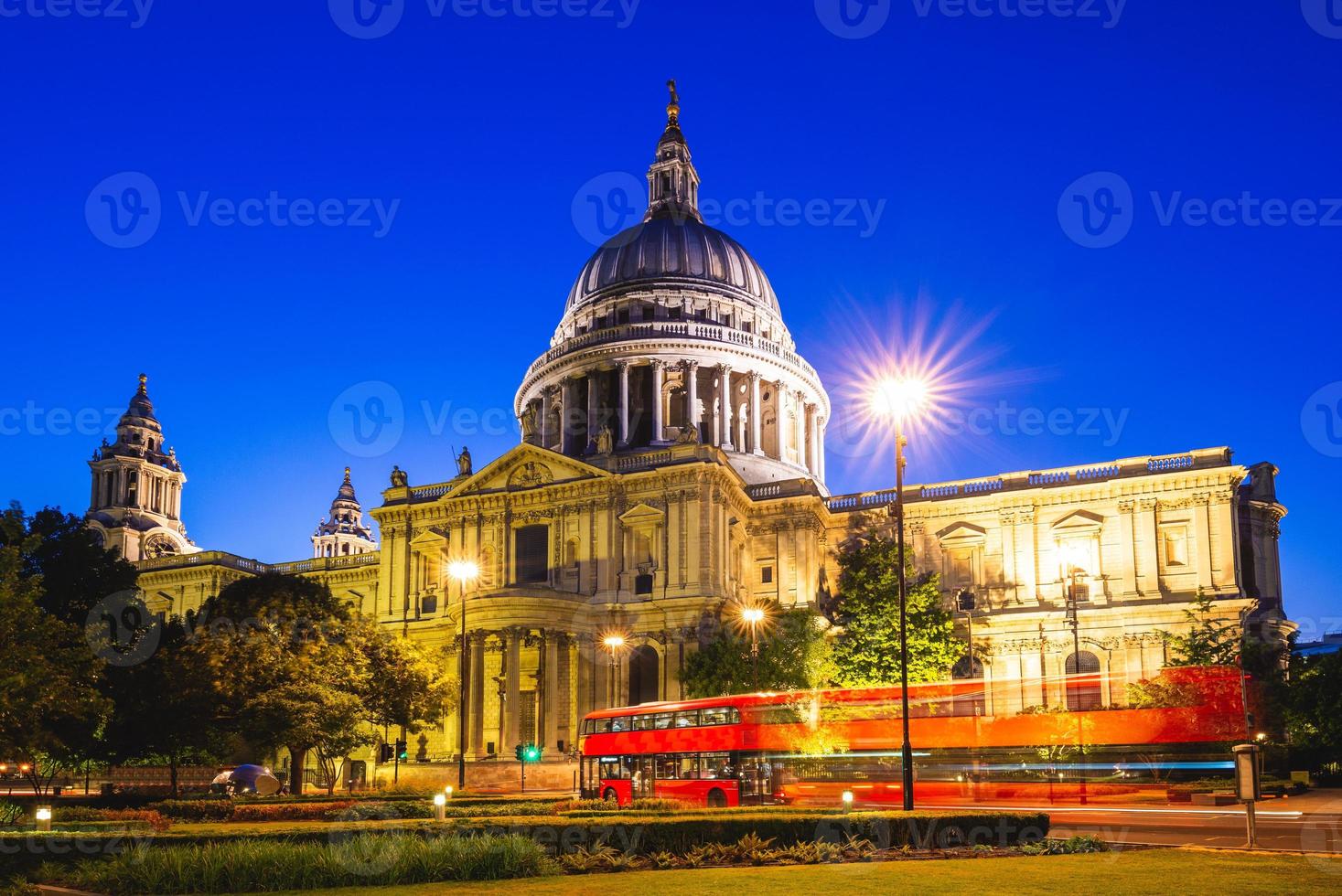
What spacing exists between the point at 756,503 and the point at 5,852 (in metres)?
61.3

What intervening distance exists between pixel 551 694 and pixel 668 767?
25.5 m

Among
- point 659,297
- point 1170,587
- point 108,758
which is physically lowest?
point 108,758

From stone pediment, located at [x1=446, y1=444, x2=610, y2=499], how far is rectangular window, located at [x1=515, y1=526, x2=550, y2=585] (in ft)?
9.05

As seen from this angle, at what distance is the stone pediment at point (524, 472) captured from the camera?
74.4 m

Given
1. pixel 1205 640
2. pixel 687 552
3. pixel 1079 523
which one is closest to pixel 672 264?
pixel 687 552

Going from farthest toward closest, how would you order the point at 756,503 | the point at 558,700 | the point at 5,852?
the point at 756,503 < the point at 558,700 < the point at 5,852

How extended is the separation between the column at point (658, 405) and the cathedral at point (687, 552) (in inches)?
7.7

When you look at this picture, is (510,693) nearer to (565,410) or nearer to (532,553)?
(532,553)

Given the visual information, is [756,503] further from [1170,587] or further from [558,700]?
[1170,587]

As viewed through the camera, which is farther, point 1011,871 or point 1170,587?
point 1170,587

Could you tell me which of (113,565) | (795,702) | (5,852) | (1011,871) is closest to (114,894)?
(5,852)

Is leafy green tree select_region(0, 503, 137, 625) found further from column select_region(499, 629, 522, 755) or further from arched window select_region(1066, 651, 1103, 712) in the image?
arched window select_region(1066, 651, 1103, 712)

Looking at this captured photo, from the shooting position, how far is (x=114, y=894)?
1925 cm

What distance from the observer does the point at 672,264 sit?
3984 inches
